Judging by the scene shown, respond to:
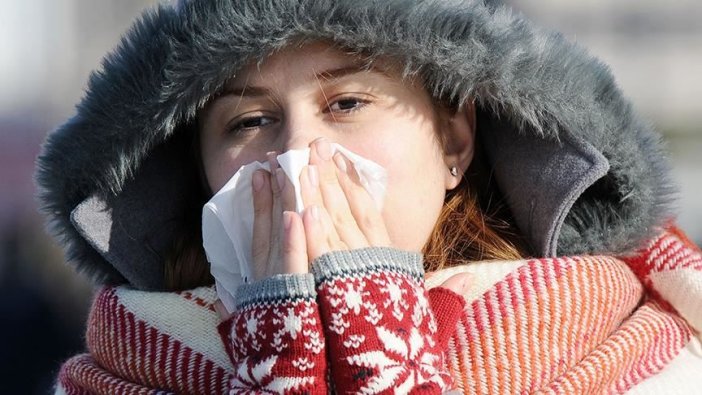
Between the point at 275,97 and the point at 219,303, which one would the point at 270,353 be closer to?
the point at 219,303

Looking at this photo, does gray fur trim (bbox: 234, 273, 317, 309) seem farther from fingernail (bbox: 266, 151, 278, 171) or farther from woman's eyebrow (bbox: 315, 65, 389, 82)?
woman's eyebrow (bbox: 315, 65, 389, 82)

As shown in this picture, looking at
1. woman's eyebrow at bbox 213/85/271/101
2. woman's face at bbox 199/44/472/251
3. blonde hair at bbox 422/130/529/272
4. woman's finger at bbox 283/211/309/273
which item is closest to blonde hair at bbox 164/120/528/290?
blonde hair at bbox 422/130/529/272

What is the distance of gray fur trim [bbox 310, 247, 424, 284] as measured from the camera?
166cm

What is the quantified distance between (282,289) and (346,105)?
479mm

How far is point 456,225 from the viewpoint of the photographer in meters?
2.17

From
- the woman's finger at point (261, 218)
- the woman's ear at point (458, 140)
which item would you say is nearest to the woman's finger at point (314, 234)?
the woman's finger at point (261, 218)

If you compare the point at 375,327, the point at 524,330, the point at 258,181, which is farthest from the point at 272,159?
the point at 524,330

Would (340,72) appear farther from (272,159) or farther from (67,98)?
(67,98)

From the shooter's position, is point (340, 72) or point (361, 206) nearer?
point (361, 206)

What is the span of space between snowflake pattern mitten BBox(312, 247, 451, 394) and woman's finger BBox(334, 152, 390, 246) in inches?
4.4

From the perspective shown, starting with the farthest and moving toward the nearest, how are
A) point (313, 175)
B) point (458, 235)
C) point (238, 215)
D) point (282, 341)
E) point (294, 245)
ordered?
point (458, 235) < point (238, 215) < point (313, 175) < point (294, 245) < point (282, 341)

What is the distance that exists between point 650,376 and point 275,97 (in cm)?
95

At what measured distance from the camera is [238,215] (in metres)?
1.92

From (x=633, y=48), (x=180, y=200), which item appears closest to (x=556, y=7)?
(x=633, y=48)
